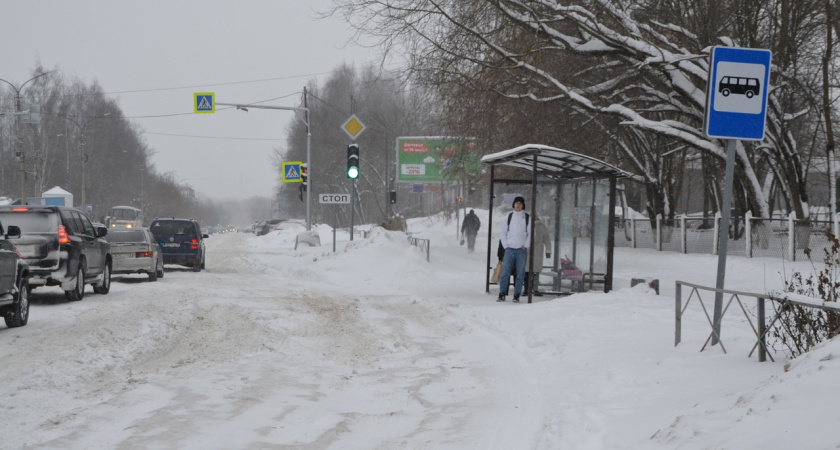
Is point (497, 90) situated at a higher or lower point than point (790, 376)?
higher

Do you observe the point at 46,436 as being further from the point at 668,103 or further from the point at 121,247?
the point at 668,103

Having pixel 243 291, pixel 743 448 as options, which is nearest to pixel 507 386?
pixel 743 448

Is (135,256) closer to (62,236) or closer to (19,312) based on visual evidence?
(62,236)

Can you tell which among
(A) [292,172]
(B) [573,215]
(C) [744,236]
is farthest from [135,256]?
(A) [292,172]

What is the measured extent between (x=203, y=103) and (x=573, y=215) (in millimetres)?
18377

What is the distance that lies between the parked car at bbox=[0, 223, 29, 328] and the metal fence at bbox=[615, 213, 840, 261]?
16.0 meters

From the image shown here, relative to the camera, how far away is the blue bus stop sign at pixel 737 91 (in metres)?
7.12

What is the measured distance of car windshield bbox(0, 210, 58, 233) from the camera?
1422 centimetres

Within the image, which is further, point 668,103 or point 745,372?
point 668,103

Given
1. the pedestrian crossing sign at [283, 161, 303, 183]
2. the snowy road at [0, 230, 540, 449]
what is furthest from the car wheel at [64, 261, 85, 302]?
the pedestrian crossing sign at [283, 161, 303, 183]

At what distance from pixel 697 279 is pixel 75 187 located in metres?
79.5

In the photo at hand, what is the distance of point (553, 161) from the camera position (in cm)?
1571

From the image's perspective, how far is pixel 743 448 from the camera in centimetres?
409

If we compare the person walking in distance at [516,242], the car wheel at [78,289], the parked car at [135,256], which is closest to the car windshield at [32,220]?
the car wheel at [78,289]
